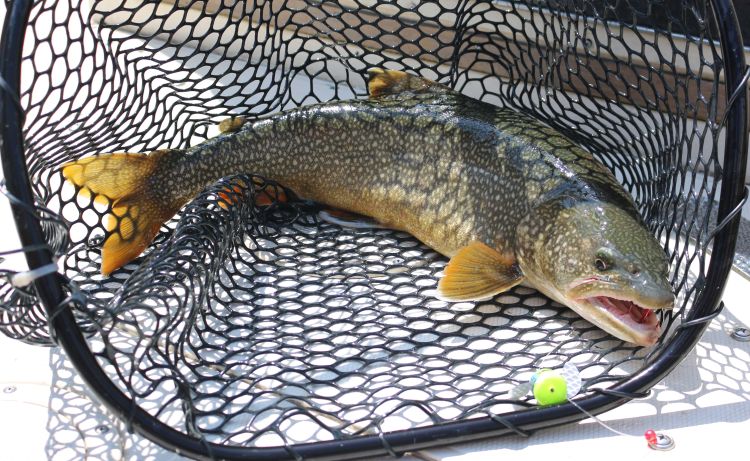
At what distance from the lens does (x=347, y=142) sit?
3.46 metres

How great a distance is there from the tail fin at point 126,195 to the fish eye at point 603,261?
1756mm

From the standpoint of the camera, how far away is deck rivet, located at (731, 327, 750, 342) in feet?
9.24

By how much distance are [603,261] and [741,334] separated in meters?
0.63

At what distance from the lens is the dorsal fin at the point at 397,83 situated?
3.51 m

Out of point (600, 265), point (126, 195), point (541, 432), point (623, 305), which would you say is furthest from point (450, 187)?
point (126, 195)

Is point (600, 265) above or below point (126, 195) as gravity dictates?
below

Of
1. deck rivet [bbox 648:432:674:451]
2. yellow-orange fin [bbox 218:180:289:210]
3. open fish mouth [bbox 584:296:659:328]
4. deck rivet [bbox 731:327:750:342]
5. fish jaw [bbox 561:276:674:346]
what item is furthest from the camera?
yellow-orange fin [bbox 218:180:289:210]

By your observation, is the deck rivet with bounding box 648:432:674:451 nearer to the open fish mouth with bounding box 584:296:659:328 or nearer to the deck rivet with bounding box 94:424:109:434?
the open fish mouth with bounding box 584:296:659:328

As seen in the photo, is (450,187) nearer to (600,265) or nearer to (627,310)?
(600,265)

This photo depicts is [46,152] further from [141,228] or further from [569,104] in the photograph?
[569,104]

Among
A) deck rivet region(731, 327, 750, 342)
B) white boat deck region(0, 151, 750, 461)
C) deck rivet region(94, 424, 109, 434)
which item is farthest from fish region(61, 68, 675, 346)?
deck rivet region(94, 424, 109, 434)

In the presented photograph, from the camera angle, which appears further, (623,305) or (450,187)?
(450,187)

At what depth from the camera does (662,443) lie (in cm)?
236

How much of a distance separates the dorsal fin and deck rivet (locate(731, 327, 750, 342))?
1.57m
